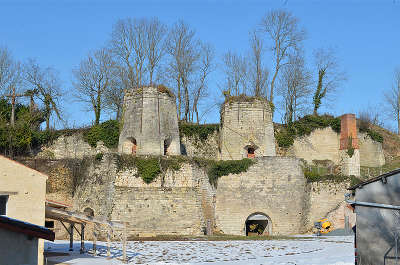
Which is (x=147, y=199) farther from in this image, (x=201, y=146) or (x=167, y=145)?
(x=201, y=146)

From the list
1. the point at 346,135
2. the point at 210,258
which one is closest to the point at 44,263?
the point at 210,258

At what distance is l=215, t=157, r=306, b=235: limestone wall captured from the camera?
28031mm

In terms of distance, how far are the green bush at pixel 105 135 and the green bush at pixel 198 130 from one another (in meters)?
4.42

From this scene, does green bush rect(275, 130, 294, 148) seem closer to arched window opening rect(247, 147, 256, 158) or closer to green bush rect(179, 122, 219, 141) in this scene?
green bush rect(179, 122, 219, 141)

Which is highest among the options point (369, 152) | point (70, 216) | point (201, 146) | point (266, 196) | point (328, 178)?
point (201, 146)

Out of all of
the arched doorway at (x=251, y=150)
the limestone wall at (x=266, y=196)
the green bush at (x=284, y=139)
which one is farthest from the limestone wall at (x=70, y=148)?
the green bush at (x=284, y=139)

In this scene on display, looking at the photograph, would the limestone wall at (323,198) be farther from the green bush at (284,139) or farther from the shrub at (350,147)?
the green bush at (284,139)

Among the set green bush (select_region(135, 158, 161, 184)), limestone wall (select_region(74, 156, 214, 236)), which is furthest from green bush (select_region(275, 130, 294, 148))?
green bush (select_region(135, 158, 161, 184))

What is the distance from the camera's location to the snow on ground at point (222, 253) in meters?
15.9

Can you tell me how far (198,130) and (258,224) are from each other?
859 cm

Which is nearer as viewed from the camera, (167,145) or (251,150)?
(167,145)

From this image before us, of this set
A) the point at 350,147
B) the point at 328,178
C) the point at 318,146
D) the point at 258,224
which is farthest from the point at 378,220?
the point at 318,146

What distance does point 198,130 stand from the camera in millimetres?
34562

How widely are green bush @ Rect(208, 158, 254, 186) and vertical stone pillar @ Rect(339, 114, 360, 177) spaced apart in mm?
8788
